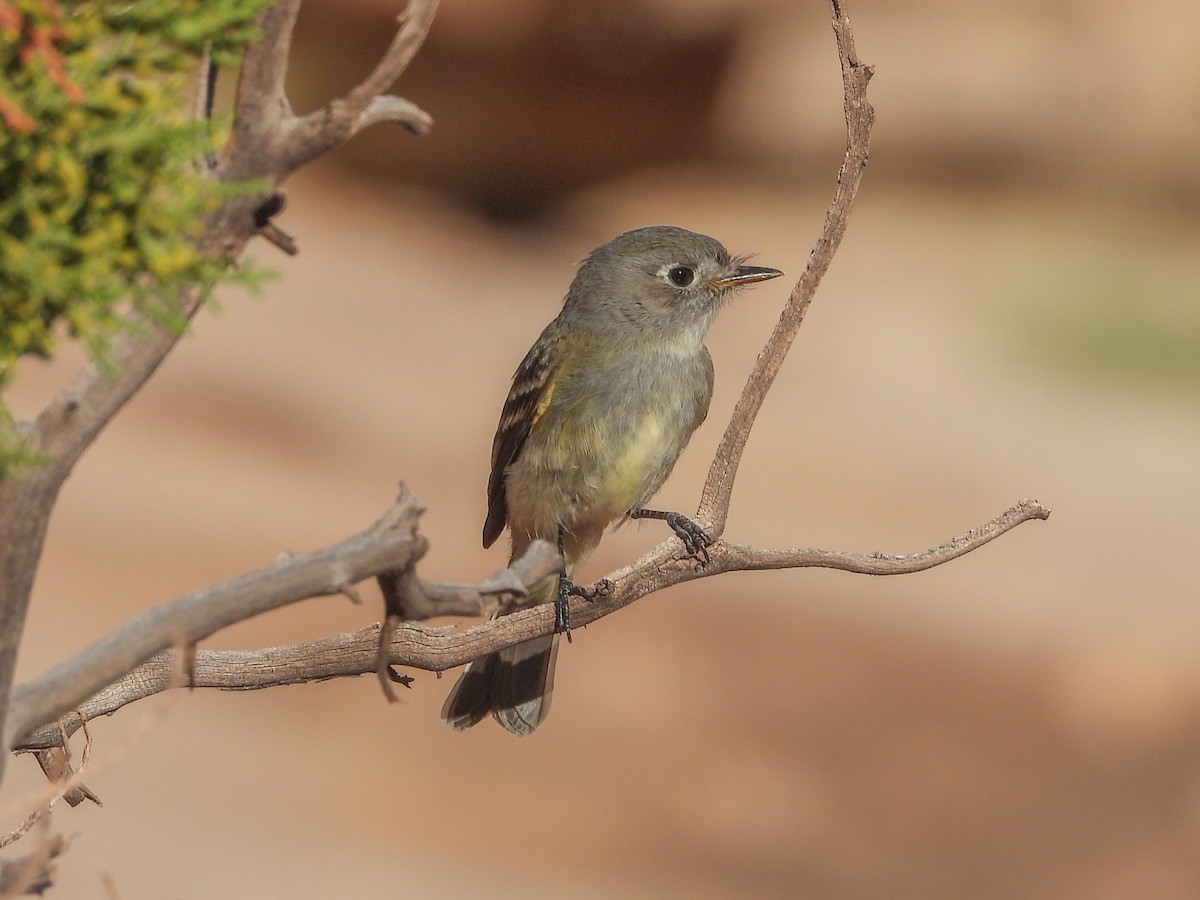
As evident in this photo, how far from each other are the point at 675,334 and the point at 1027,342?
32.1 feet

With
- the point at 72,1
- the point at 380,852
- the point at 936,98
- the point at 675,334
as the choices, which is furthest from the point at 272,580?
the point at 936,98

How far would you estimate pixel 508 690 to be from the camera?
170 inches

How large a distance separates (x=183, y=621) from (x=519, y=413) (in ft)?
9.66

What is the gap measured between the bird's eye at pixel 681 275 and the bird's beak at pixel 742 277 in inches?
3.1

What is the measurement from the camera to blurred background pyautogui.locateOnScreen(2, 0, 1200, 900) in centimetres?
952

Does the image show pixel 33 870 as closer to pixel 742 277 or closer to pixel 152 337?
pixel 152 337

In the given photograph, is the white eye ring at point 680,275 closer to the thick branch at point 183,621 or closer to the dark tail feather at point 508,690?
the dark tail feather at point 508,690

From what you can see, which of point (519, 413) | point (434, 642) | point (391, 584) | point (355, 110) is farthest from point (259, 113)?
point (519, 413)

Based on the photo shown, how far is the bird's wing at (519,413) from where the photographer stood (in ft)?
15.4

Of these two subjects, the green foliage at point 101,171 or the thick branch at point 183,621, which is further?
the thick branch at point 183,621

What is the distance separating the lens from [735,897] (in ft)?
31.0

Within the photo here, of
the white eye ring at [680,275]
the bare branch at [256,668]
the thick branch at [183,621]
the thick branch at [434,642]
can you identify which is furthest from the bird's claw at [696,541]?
the white eye ring at [680,275]

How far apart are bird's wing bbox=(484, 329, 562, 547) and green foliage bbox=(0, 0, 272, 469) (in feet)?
9.41

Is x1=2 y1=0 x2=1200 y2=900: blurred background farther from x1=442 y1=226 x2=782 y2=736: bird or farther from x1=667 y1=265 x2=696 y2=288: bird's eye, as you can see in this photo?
x1=667 y1=265 x2=696 y2=288: bird's eye
